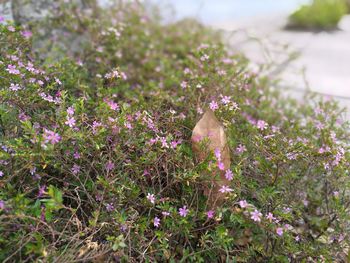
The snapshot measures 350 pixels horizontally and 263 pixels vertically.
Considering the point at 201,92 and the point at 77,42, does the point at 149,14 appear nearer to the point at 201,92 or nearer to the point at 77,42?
the point at 77,42

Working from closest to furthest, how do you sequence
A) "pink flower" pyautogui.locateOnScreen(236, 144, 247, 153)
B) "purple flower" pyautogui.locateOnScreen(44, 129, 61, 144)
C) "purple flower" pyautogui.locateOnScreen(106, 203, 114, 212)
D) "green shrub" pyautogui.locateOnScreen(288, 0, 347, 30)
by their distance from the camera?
"purple flower" pyautogui.locateOnScreen(44, 129, 61, 144)
"purple flower" pyautogui.locateOnScreen(106, 203, 114, 212)
"pink flower" pyautogui.locateOnScreen(236, 144, 247, 153)
"green shrub" pyautogui.locateOnScreen(288, 0, 347, 30)

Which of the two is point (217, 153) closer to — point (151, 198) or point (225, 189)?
point (225, 189)

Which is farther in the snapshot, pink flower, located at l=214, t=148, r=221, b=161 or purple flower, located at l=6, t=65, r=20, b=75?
purple flower, located at l=6, t=65, r=20, b=75

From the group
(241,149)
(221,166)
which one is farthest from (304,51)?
(221,166)

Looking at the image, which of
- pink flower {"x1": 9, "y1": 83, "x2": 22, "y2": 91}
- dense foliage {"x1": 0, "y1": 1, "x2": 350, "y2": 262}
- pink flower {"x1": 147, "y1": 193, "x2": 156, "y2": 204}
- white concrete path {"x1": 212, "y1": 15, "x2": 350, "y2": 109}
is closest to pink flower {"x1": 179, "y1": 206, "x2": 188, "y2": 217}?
dense foliage {"x1": 0, "y1": 1, "x2": 350, "y2": 262}

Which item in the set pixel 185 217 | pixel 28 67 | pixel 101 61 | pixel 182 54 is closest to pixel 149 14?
pixel 182 54

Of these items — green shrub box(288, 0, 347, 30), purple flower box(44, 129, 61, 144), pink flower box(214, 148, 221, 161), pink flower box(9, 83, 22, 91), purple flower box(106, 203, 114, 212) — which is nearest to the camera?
purple flower box(44, 129, 61, 144)

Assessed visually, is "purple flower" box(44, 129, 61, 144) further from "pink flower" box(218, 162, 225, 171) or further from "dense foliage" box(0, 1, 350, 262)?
"pink flower" box(218, 162, 225, 171)

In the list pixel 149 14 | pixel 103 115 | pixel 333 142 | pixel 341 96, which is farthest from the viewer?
pixel 149 14
